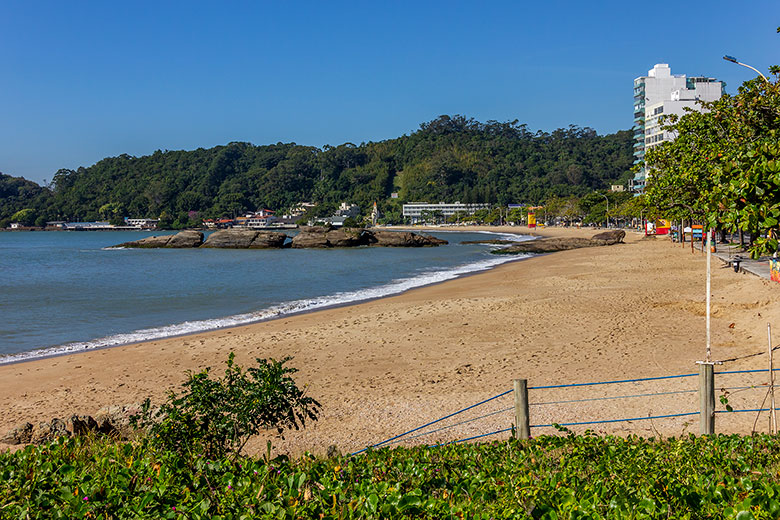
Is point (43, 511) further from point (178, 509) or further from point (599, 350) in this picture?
point (599, 350)

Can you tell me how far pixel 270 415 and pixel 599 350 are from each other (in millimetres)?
9265

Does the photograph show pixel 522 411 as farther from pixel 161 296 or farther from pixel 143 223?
pixel 143 223

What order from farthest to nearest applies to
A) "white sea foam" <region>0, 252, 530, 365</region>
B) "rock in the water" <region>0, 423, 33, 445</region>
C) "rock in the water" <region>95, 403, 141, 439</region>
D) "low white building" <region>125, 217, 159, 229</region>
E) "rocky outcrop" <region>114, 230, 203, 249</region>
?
"low white building" <region>125, 217, 159, 229</region> < "rocky outcrop" <region>114, 230, 203, 249</region> < "white sea foam" <region>0, 252, 530, 365</region> < "rock in the water" <region>95, 403, 141, 439</region> < "rock in the water" <region>0, 423, 33, 445</region>

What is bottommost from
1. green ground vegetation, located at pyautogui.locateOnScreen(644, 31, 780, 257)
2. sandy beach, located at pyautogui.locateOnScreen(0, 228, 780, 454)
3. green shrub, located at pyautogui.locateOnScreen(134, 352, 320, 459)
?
sandy beach, located at pyautogui.locateOnScreen(0, 228, 780, 454)

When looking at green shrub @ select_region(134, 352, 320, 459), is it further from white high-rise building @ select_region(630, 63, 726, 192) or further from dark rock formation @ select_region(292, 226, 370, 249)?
white high-rise building @ select_region(630, 63, 726, 192)

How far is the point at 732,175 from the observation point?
6.63 metres

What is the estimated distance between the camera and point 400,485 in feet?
12.4

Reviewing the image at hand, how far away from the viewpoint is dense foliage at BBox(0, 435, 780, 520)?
10.6 ft

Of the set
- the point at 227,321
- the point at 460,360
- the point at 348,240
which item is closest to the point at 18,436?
the point at 460,360

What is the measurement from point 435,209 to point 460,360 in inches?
6762

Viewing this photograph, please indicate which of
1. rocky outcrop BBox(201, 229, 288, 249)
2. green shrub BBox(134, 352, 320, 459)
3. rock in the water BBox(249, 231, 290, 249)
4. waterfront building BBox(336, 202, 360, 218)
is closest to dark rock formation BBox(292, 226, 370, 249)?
rock in the water BBox(249, 231, 290, 249)

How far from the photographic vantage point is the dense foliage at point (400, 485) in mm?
3230

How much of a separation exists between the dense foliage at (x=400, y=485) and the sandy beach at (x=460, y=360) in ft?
10.3

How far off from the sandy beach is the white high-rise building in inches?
3274
